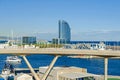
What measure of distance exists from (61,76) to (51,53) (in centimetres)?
424

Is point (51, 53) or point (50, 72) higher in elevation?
point (51, 53)

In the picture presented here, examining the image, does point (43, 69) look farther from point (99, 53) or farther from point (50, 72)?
point (99, 53)

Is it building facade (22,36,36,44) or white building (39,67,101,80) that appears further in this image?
building facade (22,36,36,44)

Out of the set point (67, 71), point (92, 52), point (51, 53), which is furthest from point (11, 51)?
point (92, 52)

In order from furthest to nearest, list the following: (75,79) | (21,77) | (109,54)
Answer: (21,77), (109,54), (75,79)

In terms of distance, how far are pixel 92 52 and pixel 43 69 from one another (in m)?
10.9

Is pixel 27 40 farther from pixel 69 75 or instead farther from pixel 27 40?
pixel 69 75

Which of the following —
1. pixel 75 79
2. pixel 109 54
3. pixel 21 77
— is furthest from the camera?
pixel 21 77

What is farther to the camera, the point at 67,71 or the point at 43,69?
the point at 43,69

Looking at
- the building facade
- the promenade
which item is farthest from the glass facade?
the promenade

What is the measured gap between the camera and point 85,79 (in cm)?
4603

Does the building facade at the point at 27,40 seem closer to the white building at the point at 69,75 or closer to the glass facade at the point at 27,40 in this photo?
the glass facade at the point at 27,40

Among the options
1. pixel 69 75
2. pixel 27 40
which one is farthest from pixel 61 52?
pixel 27 40

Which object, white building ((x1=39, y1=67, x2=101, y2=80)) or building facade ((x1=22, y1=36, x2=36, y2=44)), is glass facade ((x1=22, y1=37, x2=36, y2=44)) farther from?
white building ((x1=39, y1=67, x2=101, y2=80))
